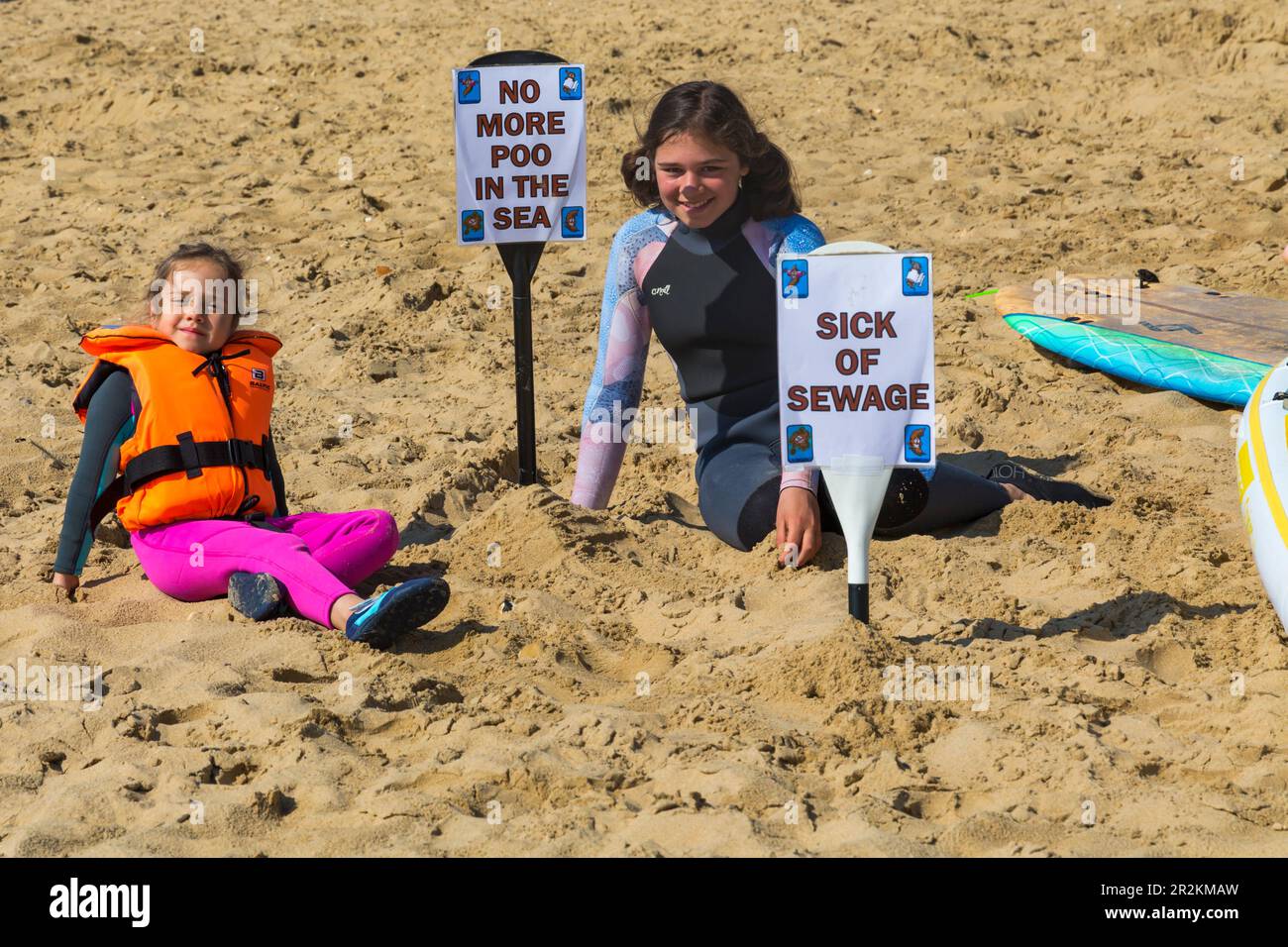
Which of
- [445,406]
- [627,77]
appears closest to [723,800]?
[445,406]

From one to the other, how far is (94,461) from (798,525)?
180cm

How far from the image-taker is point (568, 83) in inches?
165

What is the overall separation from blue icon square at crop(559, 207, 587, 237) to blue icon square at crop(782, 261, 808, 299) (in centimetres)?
122

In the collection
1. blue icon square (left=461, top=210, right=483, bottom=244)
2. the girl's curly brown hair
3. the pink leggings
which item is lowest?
the pink leggings

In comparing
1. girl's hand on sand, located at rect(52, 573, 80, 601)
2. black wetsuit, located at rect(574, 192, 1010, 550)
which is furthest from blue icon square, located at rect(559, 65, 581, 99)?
girl's hand on sand, located at rect(52, 573, 80, 601)

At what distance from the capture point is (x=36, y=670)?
336cm

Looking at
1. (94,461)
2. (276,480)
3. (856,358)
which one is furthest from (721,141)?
(94,461)

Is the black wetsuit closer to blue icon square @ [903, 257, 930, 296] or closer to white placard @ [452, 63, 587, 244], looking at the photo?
white placard @ [452, 63, 587, 244]

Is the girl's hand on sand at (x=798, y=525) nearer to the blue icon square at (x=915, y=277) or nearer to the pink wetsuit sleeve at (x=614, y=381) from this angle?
the pink wetsuit sleeve at (x=614, y=381)

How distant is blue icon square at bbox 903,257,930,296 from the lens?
3199mm

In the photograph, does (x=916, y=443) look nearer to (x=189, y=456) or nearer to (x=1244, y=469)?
(x=1244, y=469)

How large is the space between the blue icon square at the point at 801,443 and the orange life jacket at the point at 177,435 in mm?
1479

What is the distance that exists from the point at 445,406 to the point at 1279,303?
11.2 feet
